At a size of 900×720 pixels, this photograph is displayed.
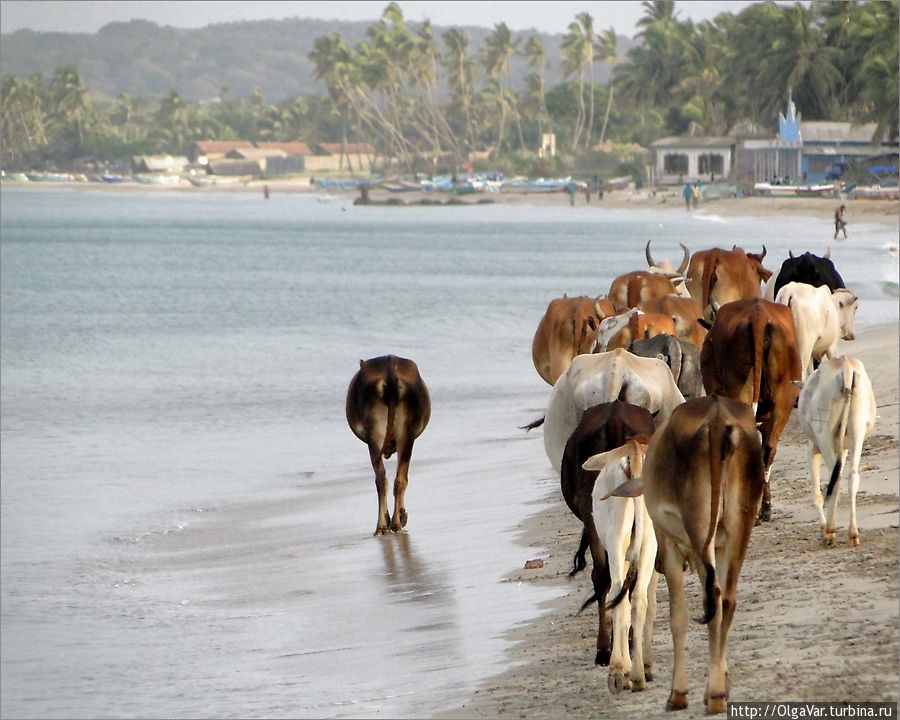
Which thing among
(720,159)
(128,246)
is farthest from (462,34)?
(128,246)

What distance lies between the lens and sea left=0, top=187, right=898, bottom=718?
959cm

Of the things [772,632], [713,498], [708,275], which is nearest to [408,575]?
[772,632]

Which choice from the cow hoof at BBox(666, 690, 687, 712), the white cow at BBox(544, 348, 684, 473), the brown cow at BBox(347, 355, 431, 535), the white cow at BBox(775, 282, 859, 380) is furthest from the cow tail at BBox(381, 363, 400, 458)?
the cow hoof at BBox(666, 690, 687, 712)

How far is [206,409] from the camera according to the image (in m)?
25.2

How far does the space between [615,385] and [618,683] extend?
82.6 inches

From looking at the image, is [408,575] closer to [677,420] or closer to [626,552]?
[626,552]

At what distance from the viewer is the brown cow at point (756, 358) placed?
36.4 ft

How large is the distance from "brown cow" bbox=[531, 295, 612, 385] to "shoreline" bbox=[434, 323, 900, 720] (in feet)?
9.08

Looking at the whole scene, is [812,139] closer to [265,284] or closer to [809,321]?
[265,284]

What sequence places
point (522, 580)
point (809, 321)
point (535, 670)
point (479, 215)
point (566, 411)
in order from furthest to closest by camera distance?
1. point (479, 215)
2. point (809, 321)
3. point (522, 580)
4. point (566, 411)
5. point (535, 670)

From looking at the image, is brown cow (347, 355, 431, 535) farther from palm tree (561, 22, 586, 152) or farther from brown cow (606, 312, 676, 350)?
palm tree (561, 22, 586, 152)

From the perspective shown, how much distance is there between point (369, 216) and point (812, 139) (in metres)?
41.4

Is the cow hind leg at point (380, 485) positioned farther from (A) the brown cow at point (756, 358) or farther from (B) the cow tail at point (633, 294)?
(B) the cow tail at point (633, 294)

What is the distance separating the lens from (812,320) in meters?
12.5
